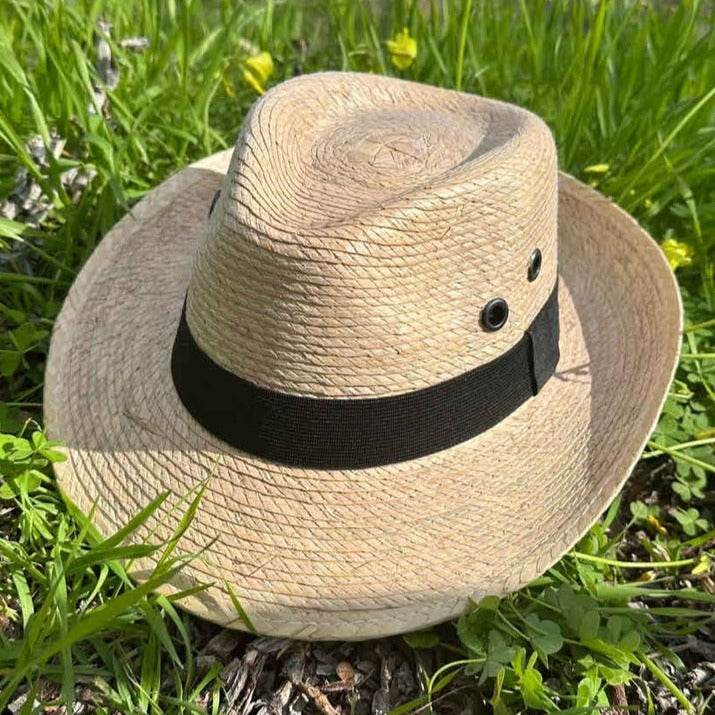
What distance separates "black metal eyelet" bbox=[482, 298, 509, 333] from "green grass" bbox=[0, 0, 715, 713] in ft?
1.74

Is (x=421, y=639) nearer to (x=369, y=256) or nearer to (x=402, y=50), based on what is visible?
(x=369, y=256)

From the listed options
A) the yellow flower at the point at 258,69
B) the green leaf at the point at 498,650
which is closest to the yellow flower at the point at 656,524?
A: the green leaf at the point at 498,650

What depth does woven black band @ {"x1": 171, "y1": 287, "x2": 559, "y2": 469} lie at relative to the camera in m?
1.57

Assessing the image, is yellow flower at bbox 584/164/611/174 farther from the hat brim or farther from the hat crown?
the hat crown

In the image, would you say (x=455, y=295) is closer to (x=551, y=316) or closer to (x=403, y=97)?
(x=551, y=316)

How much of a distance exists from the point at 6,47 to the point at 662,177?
77.1 inches

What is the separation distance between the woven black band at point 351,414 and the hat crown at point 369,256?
3 cm

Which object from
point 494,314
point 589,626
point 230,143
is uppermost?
point 494,314

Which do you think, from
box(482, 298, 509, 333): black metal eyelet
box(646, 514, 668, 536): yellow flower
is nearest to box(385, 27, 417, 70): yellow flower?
box(482, 298, 509, 333): black metal eyelet

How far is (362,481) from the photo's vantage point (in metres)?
1.63

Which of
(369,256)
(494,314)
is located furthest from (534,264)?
(369,256)

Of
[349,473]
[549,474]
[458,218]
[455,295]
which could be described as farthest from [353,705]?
[458,218]

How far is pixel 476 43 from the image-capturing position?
9.82ft

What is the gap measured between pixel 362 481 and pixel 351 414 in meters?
0.16
